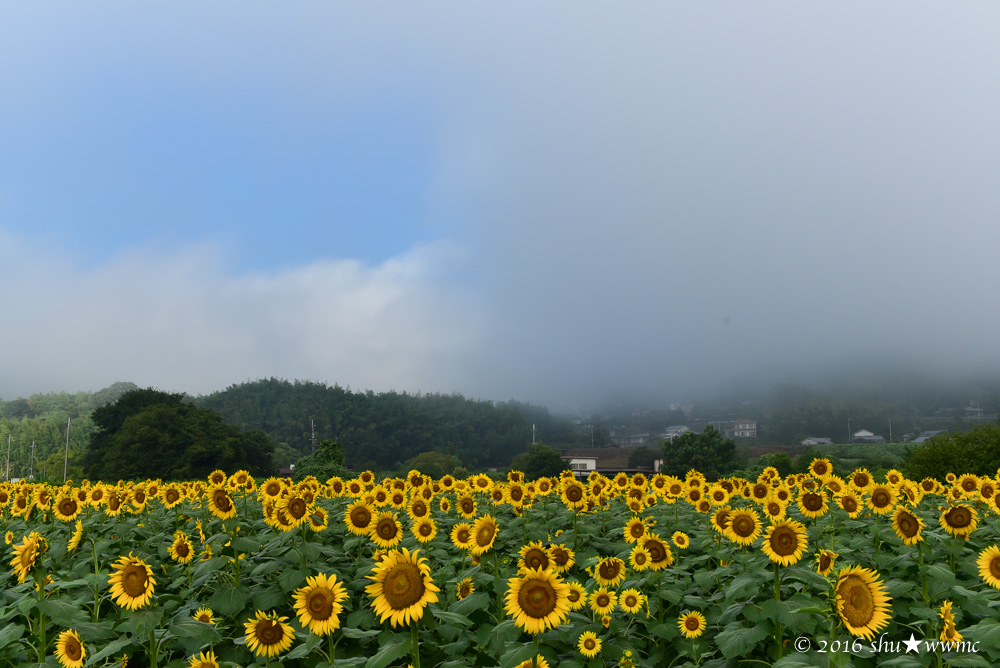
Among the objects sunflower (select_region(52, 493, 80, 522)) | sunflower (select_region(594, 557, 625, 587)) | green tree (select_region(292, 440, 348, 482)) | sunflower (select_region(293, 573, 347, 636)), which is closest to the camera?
sunflower (select_region(293, 573, 347, 636))

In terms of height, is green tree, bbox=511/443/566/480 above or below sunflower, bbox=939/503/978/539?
below

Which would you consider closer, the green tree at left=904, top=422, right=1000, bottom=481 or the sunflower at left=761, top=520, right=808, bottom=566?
the sunflower at left=761, top=520, right=808, bottom=566

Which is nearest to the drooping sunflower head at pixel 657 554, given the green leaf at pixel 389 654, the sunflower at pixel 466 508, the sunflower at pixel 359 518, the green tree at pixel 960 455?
the sunflower at pixel 466 508

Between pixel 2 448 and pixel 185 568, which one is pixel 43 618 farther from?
pixel 2 448

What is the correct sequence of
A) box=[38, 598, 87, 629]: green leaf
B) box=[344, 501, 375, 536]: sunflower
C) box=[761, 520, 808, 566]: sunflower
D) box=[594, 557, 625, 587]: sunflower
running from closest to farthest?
box=[761, 520, 808, 566]: sunflower
box=[38, 598, 87, 629]: green leaf
box=[594, 557, 625, 587]: sunflower
box=[344, 501, 375, 536]: sunflower

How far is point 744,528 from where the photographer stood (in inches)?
258

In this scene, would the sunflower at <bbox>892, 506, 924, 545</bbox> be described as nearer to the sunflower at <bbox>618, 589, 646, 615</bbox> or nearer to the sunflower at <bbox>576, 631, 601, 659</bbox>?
the sunflower at <bbox>618, 589, 646, 615</bbox>

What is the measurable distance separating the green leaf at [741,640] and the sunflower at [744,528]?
1.55 metres

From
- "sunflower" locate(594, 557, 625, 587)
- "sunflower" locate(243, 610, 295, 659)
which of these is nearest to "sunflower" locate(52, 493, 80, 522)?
"sunflower" locate(243, 610, 295, 659)

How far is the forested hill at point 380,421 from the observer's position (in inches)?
5281

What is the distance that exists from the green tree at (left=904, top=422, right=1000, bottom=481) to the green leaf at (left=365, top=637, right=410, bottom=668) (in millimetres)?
32449

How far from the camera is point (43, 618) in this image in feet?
18.5

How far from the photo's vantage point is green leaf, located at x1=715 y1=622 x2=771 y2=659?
4797 mm

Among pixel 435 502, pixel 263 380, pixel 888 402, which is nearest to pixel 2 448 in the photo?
pixel 263 380
